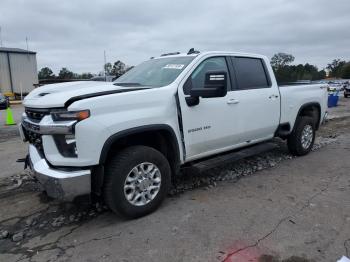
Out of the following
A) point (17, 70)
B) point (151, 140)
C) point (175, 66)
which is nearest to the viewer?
point (151, 140)

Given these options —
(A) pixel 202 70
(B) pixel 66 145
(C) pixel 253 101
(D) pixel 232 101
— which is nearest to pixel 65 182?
(B) pixel 66 145

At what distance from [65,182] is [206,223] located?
1.58 metres

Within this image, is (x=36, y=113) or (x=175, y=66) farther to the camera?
(x=175, y=66)

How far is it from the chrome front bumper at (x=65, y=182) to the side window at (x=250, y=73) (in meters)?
2.79

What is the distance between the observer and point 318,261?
316 centimetres

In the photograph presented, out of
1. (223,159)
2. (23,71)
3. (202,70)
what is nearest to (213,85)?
(202,70)

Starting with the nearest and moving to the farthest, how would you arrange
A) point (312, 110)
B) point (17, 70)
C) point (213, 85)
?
point (213, 85)
point (312, 110)
point (17, 70)

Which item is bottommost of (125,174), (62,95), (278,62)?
(125,174)

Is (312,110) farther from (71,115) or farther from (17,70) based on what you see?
(17,70)

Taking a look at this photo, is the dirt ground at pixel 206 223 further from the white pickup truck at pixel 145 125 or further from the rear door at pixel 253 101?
the rear door at pixel 253 101

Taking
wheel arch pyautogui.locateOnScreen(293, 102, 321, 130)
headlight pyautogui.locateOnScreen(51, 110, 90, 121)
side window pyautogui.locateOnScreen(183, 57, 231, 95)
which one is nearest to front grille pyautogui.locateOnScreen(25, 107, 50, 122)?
headlight pyautogui.locateOnScreen(51, 110, 90, 121)

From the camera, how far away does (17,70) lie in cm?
4856

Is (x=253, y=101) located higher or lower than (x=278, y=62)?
lower

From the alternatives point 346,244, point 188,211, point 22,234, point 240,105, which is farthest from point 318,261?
point 22,234
